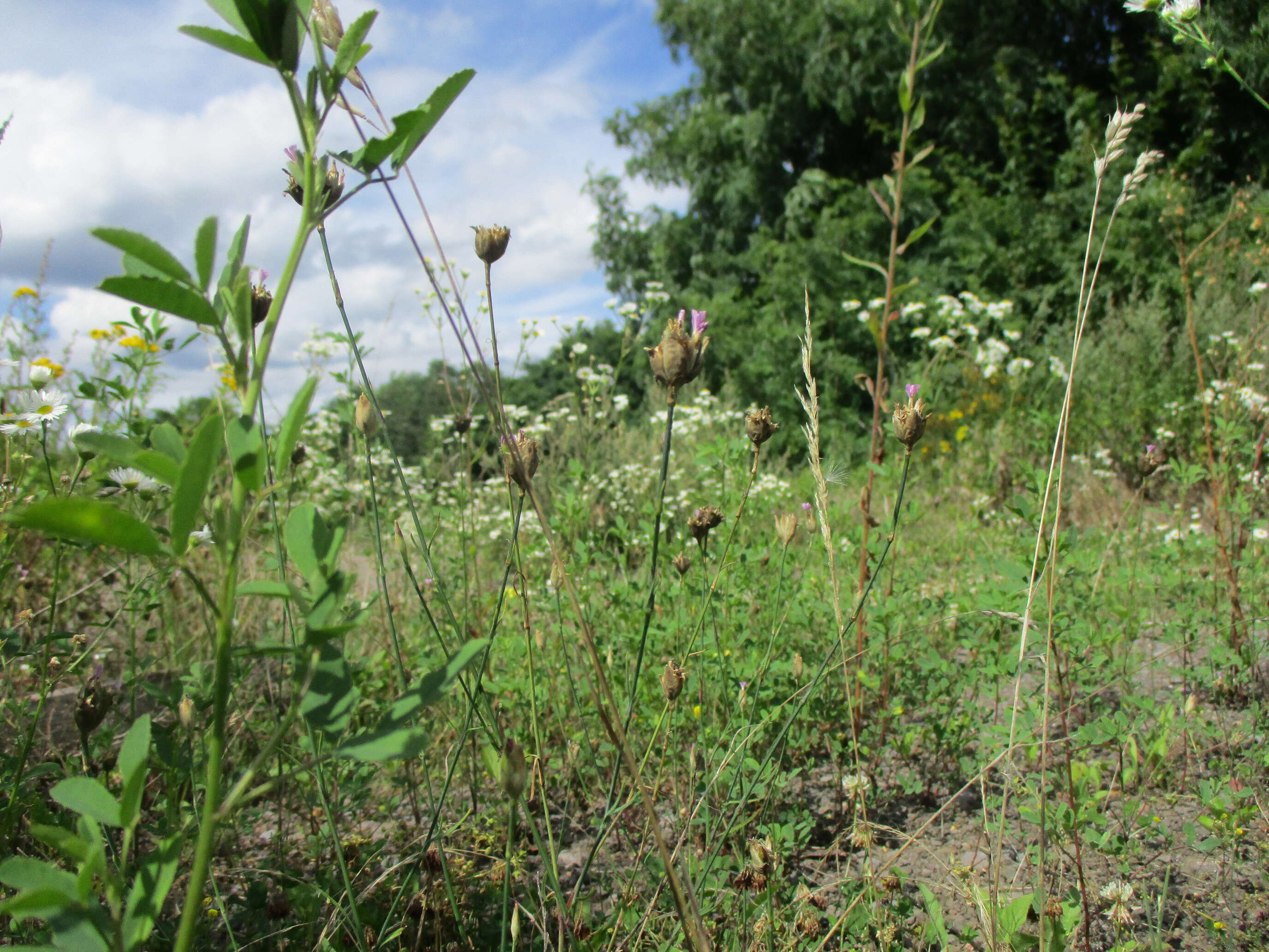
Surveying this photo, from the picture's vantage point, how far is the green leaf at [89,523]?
365mm

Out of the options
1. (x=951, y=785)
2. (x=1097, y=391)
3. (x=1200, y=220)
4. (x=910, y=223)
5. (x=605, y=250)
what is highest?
(x=605, y=250)

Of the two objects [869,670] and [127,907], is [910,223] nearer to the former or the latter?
[869,670]

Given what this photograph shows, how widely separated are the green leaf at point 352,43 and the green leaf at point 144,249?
16 cm

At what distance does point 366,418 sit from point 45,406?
712 millimetres

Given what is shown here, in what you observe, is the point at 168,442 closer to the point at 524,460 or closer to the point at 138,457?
the point at 138,457

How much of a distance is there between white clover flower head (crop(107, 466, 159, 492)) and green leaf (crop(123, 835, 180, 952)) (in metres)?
Answer: 0.86

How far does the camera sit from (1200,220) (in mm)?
7297

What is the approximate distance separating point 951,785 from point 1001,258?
26.8 feet

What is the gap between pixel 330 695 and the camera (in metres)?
0.49

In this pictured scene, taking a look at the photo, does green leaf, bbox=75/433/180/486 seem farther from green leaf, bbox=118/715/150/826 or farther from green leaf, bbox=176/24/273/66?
green leaf, bbox=176/24/273/66

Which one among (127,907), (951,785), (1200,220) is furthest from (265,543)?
(1200,220)

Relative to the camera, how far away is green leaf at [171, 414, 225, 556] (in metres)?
0.41

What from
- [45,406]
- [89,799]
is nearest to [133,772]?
[89,799]

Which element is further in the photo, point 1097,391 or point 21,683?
point 1097,391
